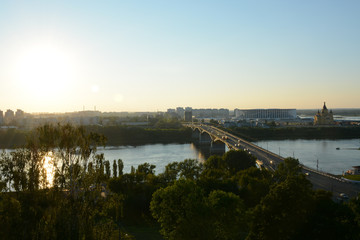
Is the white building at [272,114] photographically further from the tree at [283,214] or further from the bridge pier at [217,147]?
the tree at [283,214]

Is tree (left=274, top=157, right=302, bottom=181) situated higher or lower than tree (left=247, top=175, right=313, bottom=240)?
lower

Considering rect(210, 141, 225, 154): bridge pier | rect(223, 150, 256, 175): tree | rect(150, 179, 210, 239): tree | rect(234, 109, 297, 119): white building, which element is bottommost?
rect(210, 141, 225, 154): bridge pier

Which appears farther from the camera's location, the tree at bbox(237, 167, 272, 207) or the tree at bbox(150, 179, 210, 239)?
the tree at bbox(237, 167, 272, 207)

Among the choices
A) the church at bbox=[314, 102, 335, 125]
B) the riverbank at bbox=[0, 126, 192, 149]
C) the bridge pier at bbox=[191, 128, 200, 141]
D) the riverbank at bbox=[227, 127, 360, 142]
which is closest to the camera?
the riverbank at bbox=[0, 126, 192, 149]

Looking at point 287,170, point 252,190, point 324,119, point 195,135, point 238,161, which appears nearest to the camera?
point 252,190

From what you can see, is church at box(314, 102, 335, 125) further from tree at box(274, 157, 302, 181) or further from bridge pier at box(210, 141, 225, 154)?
tree at box(274, 157, 302, 181)

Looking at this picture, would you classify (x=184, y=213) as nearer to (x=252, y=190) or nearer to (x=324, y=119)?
(x=252, y=190)

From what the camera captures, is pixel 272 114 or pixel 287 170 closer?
pixel 287 170

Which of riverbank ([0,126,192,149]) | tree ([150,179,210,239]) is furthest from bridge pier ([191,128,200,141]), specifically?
tree ([150,179,210,239])

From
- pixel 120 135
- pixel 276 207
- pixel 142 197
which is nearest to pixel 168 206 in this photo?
pixel 276 207

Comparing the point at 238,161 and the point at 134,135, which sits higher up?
the point at 238,161

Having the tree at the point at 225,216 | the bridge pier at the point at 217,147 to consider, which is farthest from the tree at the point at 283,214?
the bridge pier at the point at 217,147

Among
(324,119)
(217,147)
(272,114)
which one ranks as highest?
(272,114)

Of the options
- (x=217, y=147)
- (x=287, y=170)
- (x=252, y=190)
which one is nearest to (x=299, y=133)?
(x=217, y=147)
